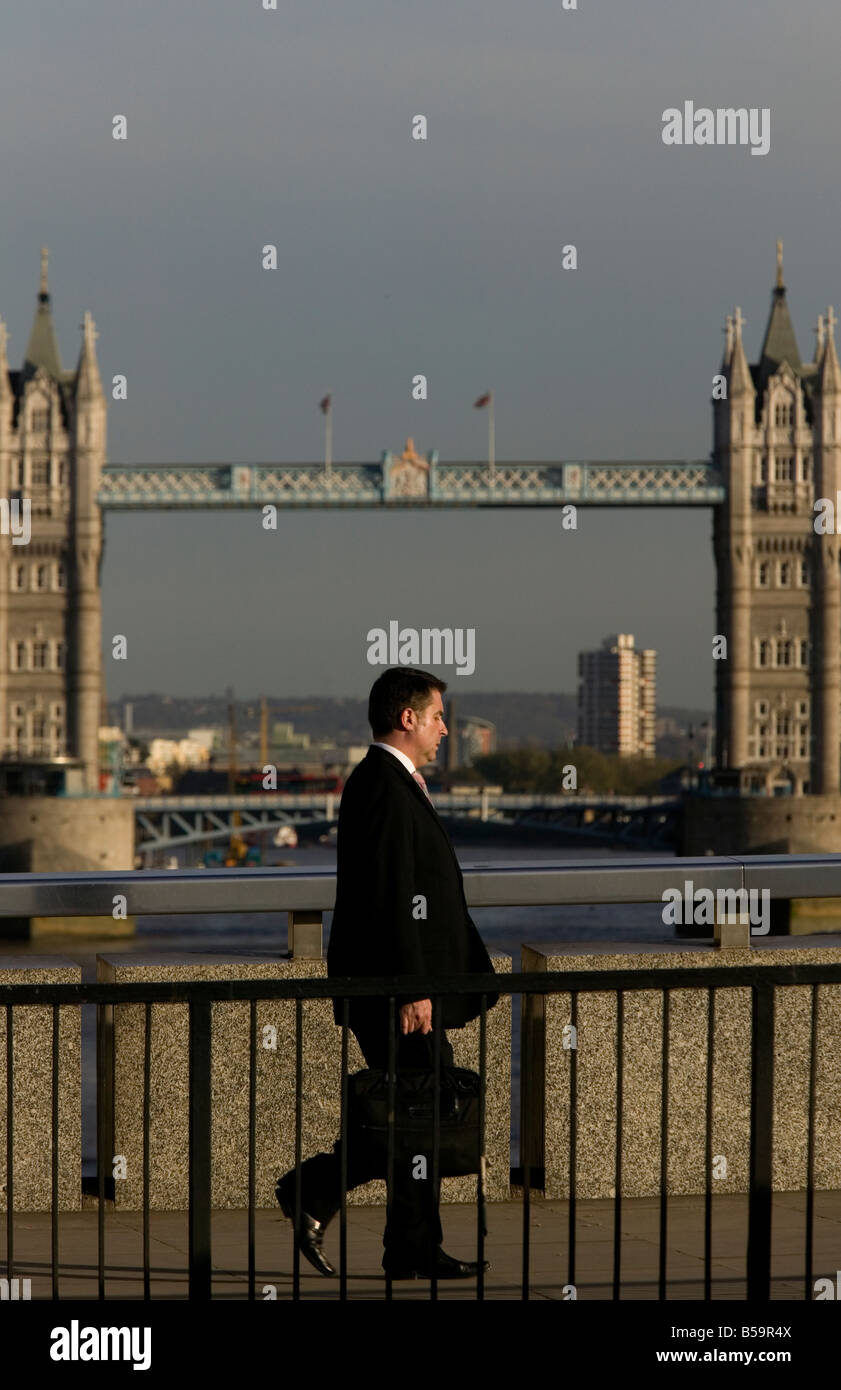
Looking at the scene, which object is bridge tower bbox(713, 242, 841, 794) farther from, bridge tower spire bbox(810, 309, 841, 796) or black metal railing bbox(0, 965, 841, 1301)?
black metal railing bbox(0, 965, 841, 1301)

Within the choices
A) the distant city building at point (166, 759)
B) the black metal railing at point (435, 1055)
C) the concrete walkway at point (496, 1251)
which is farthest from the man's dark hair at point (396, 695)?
the distant city building at point (166, 759)

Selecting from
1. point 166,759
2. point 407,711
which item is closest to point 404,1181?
point 407,711

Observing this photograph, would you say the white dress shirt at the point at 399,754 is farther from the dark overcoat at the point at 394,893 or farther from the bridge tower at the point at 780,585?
the bridge tower at the point at 780,585

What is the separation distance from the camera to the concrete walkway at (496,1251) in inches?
198

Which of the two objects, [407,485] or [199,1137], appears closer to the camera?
[199,1137]

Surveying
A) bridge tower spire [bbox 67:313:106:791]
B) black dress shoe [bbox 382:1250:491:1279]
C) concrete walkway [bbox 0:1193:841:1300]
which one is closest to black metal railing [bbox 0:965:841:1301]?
black dress shoe [bbox 382:1250:491:1279]

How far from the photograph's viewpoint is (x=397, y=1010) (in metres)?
4.76

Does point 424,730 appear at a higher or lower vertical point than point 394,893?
higher

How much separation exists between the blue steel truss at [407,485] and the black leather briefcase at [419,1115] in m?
82.8

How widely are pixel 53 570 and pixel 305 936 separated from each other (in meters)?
85.2

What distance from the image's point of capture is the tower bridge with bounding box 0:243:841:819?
3492 inches

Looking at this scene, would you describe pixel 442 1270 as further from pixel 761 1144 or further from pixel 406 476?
pixel 406 476

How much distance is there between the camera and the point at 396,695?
5.03 m
